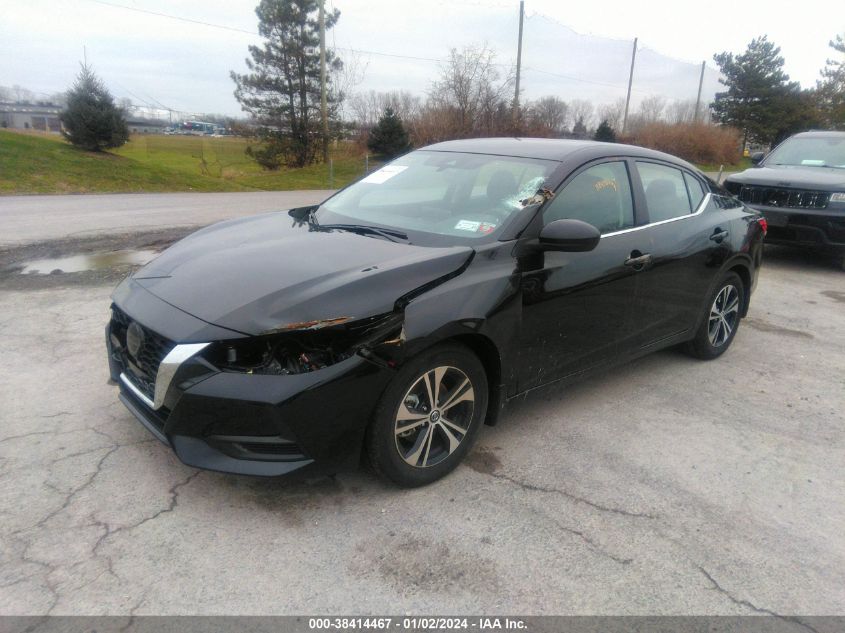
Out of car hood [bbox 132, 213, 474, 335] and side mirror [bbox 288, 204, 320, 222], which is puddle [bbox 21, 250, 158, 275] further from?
car hood [bbox 132, 213, 474, 335]

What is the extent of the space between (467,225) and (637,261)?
3.97 feet

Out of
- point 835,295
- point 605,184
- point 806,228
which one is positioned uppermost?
point 605,184

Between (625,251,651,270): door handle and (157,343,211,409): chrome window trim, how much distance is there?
8.52ft

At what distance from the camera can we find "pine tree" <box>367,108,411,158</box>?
86.6 ft

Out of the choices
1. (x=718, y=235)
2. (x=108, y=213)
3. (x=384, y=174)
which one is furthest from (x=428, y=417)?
(x=108, y=213)

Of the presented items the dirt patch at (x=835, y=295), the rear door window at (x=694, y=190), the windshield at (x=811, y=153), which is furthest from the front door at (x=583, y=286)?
the windshield at (x=811, y=153)

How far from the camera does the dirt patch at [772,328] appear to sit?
19.3ft

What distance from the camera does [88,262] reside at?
7566 millimetres

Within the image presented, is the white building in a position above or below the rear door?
above

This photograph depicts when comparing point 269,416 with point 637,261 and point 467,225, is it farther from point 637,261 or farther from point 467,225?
point 637,261

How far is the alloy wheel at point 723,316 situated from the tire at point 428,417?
8.58ft

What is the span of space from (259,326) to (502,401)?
1414 millimetres

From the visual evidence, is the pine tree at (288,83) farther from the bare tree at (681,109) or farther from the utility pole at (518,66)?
the bare tree at (681,109)

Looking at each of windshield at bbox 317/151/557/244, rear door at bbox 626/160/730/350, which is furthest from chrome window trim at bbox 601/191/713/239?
windshield at bbox 317/151/557/244
